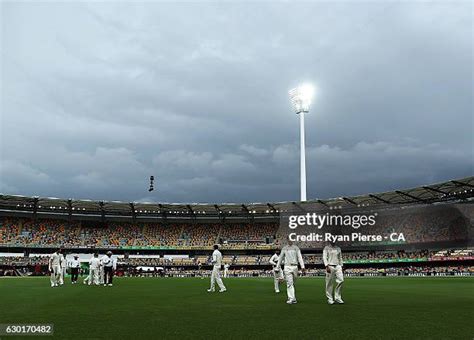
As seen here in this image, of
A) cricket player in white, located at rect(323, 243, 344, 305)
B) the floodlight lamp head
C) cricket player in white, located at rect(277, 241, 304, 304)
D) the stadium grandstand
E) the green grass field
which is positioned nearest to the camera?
the green grass field

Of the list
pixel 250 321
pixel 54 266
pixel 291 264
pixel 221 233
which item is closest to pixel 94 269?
pixel 54 266

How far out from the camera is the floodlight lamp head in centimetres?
6531

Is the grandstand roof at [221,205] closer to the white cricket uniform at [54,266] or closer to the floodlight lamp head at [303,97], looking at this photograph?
the floodlight lamp head at [303,97]

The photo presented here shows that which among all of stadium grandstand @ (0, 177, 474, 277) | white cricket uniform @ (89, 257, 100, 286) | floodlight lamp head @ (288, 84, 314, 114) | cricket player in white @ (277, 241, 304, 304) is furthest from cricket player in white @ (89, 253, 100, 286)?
floodlight lamp head @ (288, 84, 314, 114)

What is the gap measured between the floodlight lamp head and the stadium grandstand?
585 inches

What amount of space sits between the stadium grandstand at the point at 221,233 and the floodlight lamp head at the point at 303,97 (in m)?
14.9

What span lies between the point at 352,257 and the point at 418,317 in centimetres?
6026

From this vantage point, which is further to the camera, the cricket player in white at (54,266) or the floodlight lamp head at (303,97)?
the floodlight lamp head at (303,97)

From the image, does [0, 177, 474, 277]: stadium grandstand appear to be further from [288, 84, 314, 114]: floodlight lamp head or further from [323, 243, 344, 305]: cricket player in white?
[323, 243, 344, 305]: cricket player in white

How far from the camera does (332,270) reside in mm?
13094

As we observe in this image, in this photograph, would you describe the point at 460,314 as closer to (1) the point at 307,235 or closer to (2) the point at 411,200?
(2) the point at 411,200

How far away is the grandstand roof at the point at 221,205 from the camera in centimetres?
6197

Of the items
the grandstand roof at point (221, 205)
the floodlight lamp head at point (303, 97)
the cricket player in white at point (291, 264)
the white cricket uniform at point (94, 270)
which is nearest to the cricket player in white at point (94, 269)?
the white cricket uniform at point (94, 270)

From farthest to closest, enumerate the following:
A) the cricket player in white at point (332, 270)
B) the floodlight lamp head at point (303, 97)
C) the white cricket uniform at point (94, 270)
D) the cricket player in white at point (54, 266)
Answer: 1. the floodlight lamp head at point (303, 97)
2. the white cricket uniform at point (94, 270)
3. the cricket player in white at point (54, 266)
4. the cricket player in white at point (332, 270)
